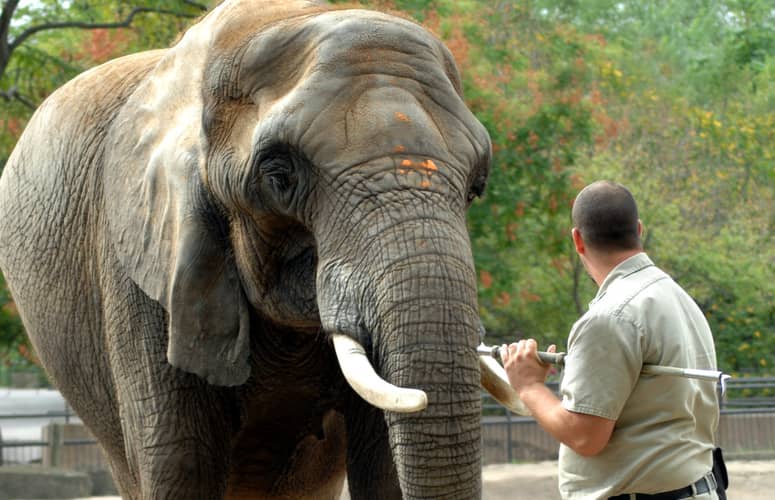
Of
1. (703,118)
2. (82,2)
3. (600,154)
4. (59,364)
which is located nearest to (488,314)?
(600,154)

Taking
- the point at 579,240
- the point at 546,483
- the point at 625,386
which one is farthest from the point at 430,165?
the point at 546,483

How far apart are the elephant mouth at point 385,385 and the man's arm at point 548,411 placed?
0.64 feet

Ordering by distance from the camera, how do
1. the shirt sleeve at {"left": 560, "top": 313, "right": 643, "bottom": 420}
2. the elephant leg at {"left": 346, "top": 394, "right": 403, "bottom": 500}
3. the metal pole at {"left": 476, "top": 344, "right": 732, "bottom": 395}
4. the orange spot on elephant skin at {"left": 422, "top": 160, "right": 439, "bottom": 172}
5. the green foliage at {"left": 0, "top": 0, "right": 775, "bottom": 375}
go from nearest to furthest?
the metal pole at {"left": 476, "top": 344, "right": 732, "bottom": 395}
the shirt sleeve at {"left": 560, "top": 313, "right": 643, "bottom": 420}
the orange spot on elephant skin at {"left": 422, "top": 160, "right": 439, "bottom": 172}
the elephant leg at {"left": 346, "top": 394, "right": 403, "bottom": 500}
the green foliage at {"left": 0, "top": 0, "right": 775, "bottom": 375}

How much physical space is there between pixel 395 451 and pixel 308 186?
903 mm

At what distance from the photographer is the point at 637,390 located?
3.84 meters

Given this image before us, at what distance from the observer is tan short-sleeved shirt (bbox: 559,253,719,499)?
3.77 m

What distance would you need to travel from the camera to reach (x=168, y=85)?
523 cm

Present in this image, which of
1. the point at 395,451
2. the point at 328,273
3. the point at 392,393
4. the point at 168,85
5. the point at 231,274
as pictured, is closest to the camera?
the point at 392,393

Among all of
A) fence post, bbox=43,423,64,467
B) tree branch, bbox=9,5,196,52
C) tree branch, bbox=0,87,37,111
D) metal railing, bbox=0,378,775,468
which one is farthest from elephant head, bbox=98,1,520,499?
metal railing, bbox=0,378,775,468

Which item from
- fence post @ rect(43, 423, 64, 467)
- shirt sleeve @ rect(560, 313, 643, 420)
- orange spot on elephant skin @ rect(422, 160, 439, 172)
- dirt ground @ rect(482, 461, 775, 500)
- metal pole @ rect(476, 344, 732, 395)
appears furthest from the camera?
fence post @ rect(43, 423, 64, 467)

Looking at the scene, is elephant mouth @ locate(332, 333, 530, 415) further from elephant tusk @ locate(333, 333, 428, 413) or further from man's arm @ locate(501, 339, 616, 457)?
man's arm @ locate(501, 339, 616, 457)

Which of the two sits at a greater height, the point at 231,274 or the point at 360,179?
the point at 360,179

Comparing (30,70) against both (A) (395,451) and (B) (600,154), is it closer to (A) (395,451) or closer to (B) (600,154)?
(B) (600,154)

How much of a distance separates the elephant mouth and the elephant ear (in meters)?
0.85
